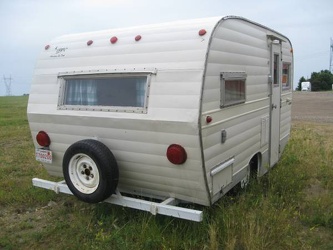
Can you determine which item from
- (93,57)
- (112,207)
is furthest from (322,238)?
(93,57)

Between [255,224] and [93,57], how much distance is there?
2719 millimetres

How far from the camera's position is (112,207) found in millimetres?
4926

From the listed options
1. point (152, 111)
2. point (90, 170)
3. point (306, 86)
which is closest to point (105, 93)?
point (152, 111)

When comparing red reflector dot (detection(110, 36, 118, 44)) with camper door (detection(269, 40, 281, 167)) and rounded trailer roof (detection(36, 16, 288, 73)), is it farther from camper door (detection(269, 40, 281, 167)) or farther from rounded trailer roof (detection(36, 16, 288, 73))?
camper door (detection(269, 40, 281, 167))

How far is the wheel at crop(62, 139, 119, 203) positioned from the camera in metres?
4.10

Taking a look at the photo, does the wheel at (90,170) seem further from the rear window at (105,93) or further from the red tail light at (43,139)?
the red tail light at (43,139)

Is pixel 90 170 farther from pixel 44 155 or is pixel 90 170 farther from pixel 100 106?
pixel 44 155

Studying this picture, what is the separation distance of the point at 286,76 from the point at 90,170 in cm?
427

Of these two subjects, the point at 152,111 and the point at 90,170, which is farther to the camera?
the point at 90,170

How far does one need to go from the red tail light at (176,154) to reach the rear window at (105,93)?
1.75 feet

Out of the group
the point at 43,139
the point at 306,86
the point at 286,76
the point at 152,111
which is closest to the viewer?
the point at 152,111

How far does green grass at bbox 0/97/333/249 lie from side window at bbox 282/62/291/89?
1.55 m

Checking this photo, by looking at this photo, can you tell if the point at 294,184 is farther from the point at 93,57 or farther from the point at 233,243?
the point at 93,57

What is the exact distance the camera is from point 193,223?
4.23m
